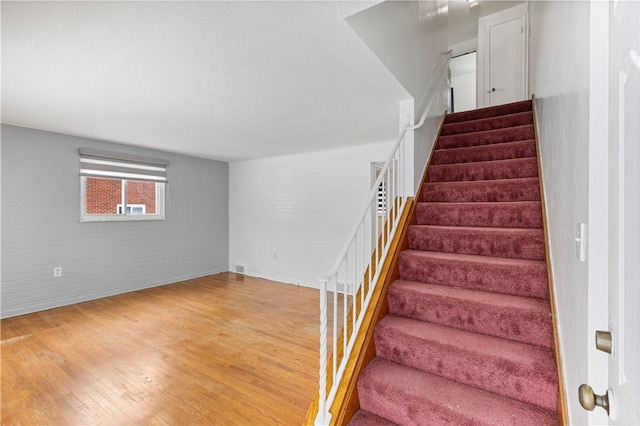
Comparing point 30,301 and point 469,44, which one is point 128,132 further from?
point 469,44

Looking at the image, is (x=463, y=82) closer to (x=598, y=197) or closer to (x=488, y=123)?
(x=488, y=123)

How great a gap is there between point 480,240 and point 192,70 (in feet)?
8.05

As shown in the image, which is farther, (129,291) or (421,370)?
(129,291)

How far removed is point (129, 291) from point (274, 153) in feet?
10.5

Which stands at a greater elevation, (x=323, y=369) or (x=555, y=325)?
(x=555, y=325)

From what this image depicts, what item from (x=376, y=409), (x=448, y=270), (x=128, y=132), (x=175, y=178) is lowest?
(x=376, y=409)

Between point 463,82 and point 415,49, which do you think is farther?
point 463,82

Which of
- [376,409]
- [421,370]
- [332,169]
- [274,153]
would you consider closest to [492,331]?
[421,370]

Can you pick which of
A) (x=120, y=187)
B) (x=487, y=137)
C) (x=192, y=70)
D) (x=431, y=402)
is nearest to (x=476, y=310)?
(x=431, y=402)

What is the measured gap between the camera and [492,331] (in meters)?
1.74

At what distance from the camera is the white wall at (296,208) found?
4.76 m

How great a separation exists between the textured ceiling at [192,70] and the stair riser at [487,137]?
665 millimetres

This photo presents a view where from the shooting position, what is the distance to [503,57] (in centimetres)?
453

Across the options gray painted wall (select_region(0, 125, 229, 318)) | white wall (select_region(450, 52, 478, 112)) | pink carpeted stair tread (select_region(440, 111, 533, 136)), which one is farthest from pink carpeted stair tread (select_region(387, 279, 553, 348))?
white wall (select_region(450, 52, 478, 112))
